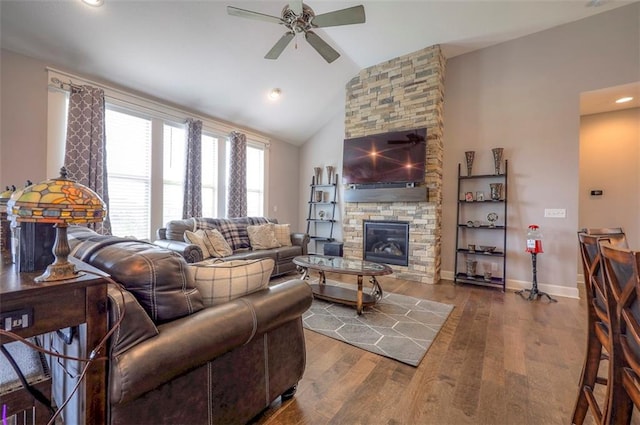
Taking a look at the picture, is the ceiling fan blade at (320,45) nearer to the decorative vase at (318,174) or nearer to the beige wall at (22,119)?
the beige wall at (22,119)

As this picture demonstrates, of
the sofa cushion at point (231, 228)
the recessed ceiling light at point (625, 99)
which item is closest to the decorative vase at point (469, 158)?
the recessed ceiling light at point (625, 99)

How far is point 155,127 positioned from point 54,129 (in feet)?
3.80

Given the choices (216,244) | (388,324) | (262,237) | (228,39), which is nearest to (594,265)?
(388,324)

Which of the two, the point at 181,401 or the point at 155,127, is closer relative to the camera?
the point at 181,401

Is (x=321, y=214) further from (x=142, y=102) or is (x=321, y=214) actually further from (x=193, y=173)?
A: (x=142, y=102)

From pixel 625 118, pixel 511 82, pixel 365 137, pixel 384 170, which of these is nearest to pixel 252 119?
pixel 365 137

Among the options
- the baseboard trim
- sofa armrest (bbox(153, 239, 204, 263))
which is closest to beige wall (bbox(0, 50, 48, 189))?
sofa armrest (bbox(153, 239, 204, 263))

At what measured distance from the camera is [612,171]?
12.9ft

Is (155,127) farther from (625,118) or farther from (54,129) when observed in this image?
(625,118)

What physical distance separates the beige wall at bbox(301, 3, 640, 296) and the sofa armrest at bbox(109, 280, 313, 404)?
3.82 meters

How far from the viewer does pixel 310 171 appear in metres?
6.47

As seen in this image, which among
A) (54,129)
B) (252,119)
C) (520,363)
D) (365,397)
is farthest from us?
(252,119)

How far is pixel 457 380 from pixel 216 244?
3.12 metres

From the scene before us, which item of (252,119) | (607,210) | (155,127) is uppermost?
(252,119)
